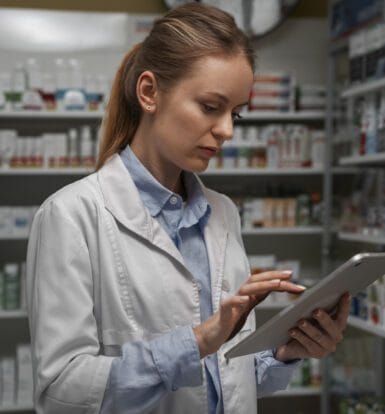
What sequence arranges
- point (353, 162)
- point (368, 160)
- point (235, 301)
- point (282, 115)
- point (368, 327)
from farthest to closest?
point (282, 115)
point (353, 162)
point (368, 160)
point (368, 327)
point (235, 301)

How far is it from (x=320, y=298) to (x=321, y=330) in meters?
0.13

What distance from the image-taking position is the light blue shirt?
121cm

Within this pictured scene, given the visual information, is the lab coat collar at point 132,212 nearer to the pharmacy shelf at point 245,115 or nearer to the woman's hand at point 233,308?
the woman's hand at point 233,308

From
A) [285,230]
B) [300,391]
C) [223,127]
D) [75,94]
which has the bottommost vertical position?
[300,391]

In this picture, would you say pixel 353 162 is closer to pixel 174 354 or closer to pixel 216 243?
pixel 216 243

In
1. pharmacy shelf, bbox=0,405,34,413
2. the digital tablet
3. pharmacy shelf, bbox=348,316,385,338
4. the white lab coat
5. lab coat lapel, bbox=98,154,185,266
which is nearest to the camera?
the digital tablet

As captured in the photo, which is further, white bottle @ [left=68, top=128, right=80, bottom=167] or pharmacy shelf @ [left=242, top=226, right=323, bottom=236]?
pharmacy shelf @ [left=242, top=226, right=323, bottom=236]

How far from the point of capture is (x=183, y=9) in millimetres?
1412

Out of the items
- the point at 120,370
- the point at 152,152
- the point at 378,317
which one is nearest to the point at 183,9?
the point at 152,152

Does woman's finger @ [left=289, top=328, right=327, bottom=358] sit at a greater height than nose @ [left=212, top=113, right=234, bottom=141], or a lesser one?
lesser

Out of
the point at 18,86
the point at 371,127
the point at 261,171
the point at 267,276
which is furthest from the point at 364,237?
the point at 267,276

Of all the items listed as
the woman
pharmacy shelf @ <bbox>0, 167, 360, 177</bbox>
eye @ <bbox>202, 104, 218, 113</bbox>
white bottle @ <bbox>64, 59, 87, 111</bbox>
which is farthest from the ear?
white bottle @ <bbox>64, 59, 87, 111</bbox>

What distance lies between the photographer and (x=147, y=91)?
1.37 meters

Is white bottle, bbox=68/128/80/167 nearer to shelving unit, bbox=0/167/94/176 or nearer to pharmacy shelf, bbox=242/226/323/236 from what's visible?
shelving unit, bbox=0/167/94/176
